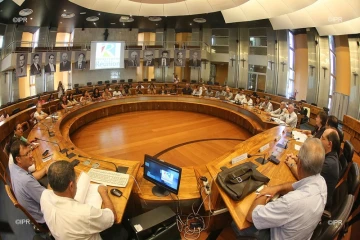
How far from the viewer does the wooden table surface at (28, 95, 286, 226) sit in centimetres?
277

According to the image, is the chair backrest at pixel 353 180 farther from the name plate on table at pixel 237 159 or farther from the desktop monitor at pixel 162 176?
the desktop monitor at pixel 162 176

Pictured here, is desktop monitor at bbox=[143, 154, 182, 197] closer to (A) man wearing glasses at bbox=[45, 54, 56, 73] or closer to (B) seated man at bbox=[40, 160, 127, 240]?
(B) seated man at bbox=[40, 160, 127, 240]

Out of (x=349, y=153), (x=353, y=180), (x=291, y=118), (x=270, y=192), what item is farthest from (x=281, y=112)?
(x=270, y=192)

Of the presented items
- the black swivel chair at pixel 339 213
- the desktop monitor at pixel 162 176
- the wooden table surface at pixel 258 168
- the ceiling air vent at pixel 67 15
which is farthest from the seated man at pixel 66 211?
the ceiling air vent at pixel 67 15

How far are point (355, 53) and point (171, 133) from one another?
683cm

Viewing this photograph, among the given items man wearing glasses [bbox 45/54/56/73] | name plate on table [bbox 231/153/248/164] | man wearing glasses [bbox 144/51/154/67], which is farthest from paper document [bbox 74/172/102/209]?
man wearing glasses [bbox 144/51/154/67]

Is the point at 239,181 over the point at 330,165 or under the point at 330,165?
under

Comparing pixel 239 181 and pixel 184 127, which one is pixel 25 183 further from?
pixel 184 127

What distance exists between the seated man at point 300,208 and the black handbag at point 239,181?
22cm

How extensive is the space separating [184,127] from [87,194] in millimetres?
5791

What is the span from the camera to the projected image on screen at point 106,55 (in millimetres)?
11133

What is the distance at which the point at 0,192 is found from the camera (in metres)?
3.72

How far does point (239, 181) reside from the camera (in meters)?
2.15

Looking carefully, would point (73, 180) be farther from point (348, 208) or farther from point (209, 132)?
point (209, 132)
